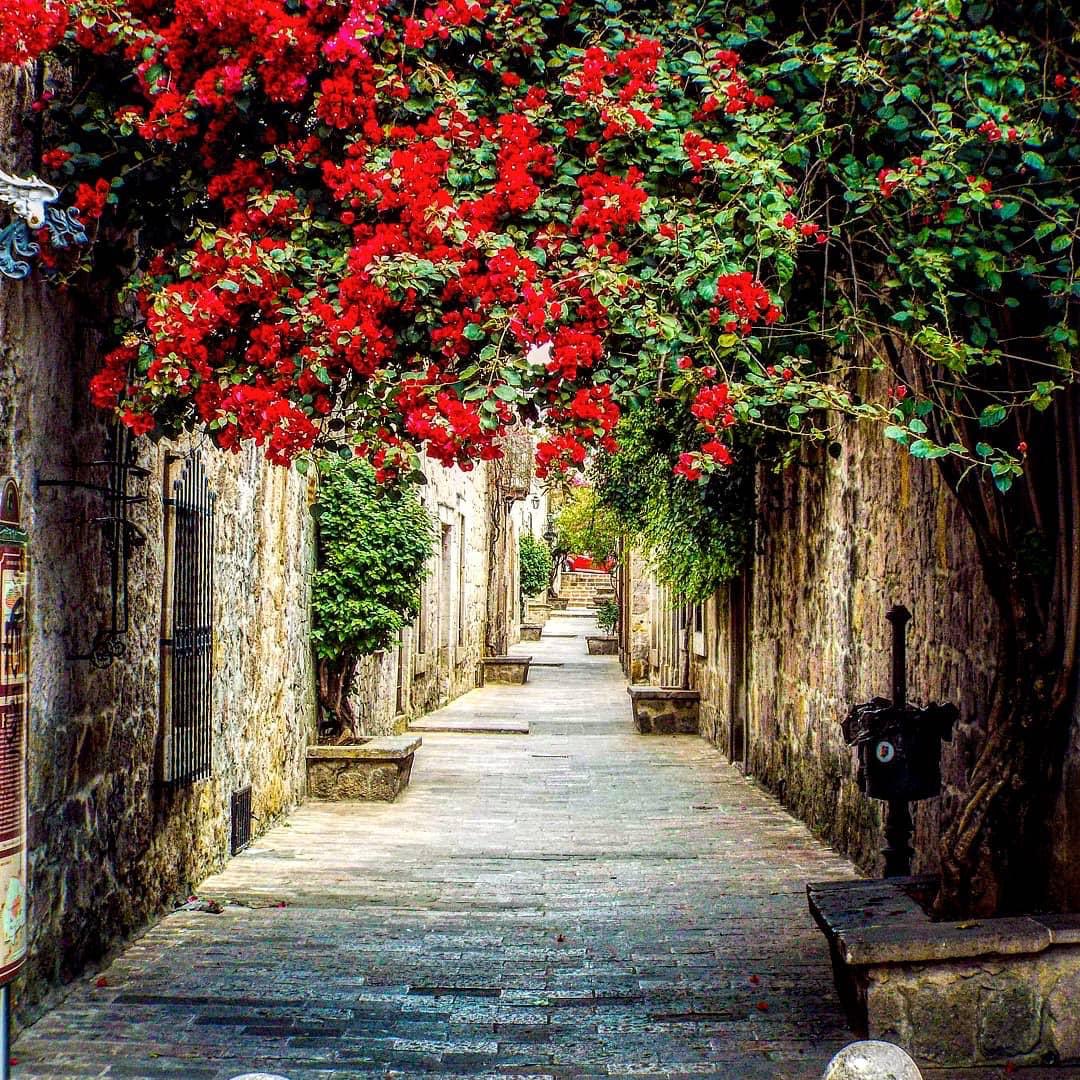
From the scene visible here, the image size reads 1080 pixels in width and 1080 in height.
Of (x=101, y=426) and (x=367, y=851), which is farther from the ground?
(x=101, y=426)

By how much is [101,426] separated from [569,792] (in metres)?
6.18

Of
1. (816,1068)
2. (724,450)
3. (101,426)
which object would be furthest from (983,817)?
(101,426)

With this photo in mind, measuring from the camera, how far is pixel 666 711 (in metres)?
15.2

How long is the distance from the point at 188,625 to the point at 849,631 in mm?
4192

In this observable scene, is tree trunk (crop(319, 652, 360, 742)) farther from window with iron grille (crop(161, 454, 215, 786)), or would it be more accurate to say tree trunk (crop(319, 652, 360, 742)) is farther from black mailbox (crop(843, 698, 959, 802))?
black mailbox (crop(843, 698, 959, 802))

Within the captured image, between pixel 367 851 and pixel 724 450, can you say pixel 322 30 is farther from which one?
pixel 367 851

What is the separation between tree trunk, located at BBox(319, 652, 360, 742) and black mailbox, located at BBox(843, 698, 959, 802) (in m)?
5.79

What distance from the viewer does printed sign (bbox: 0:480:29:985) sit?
331 cm

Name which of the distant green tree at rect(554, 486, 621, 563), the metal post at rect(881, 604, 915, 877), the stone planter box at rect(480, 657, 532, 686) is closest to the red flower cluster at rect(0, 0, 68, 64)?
the metal post at rect(881, 604, 915, 877)

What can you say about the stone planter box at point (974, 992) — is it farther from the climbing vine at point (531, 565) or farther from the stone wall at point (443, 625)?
the climbing vine at point (531, 565)

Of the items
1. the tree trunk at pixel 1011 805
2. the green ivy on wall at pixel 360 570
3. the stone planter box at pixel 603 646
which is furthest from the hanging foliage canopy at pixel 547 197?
the stone planter box at pixel 603 646

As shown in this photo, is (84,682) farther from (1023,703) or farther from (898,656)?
(1023,703)

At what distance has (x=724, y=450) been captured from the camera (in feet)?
12.4

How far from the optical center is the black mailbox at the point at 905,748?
5262mm
